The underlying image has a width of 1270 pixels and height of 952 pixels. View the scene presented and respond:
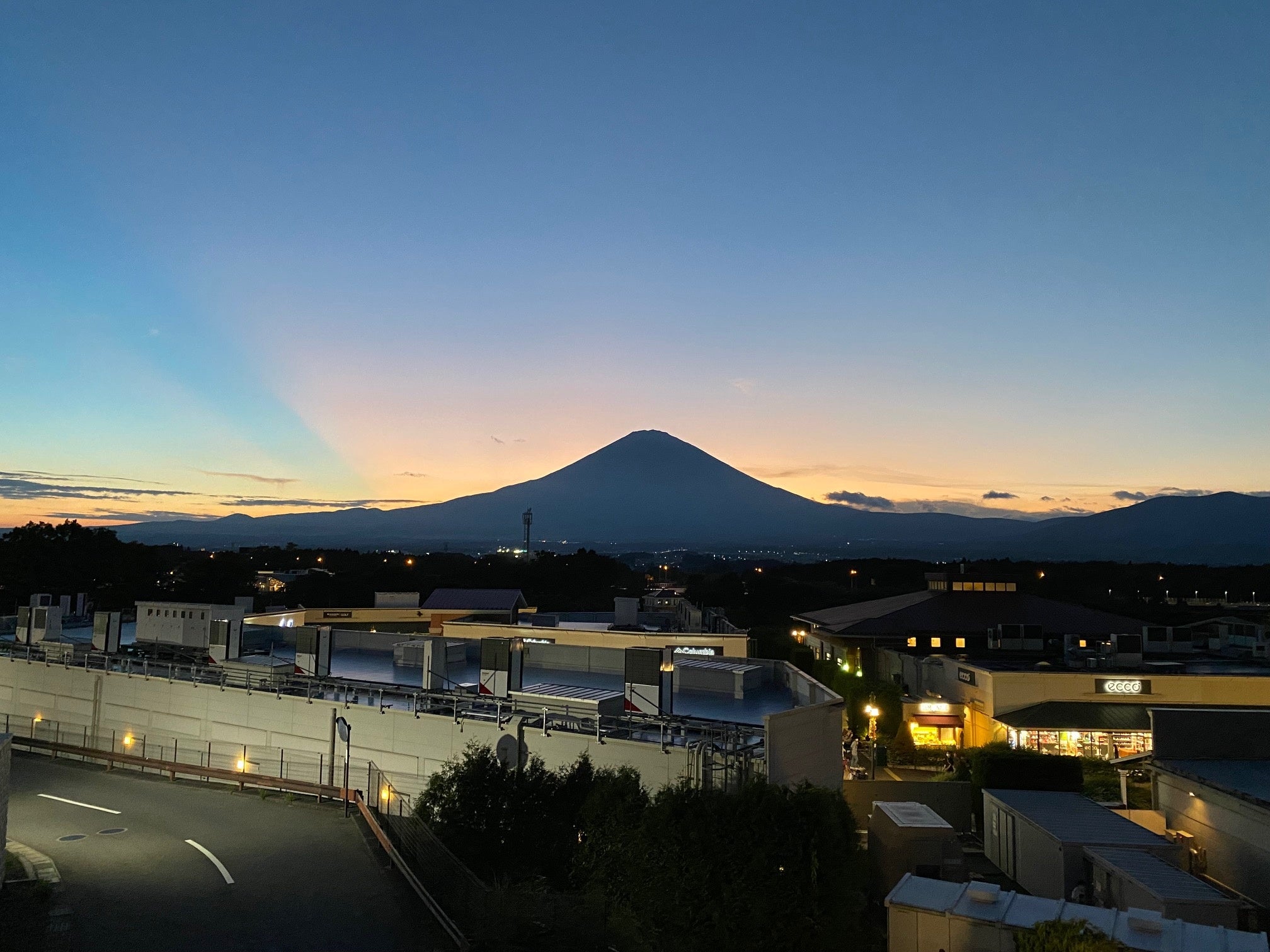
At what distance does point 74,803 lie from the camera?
17.0 metres

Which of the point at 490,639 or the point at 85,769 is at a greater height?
the point at 490,639

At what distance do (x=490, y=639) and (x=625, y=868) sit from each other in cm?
835

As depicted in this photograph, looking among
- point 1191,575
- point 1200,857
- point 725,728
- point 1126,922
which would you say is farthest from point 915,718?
point 1191,575

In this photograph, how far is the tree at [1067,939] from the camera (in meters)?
9.44

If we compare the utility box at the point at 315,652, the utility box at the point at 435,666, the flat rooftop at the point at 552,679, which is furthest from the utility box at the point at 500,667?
the utility box at the point at 315,652

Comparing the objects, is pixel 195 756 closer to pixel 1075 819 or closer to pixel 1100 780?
pixel 1075 819

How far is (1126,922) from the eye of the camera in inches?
411

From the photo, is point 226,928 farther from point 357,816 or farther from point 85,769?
point 85,769

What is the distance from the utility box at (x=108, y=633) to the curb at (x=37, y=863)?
1160 centimetres

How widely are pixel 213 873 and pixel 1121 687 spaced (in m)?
27.8

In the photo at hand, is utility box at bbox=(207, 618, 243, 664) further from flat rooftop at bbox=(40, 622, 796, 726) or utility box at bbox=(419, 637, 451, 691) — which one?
utility box at bbox=(419, 637, 451, 691)

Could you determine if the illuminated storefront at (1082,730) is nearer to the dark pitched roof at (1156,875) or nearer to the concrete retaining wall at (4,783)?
the dark pitched roof at (1156,875)

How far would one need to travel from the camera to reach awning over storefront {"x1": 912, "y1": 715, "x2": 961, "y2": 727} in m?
31.1

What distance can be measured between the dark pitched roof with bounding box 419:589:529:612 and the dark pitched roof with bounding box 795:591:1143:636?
17509mm
